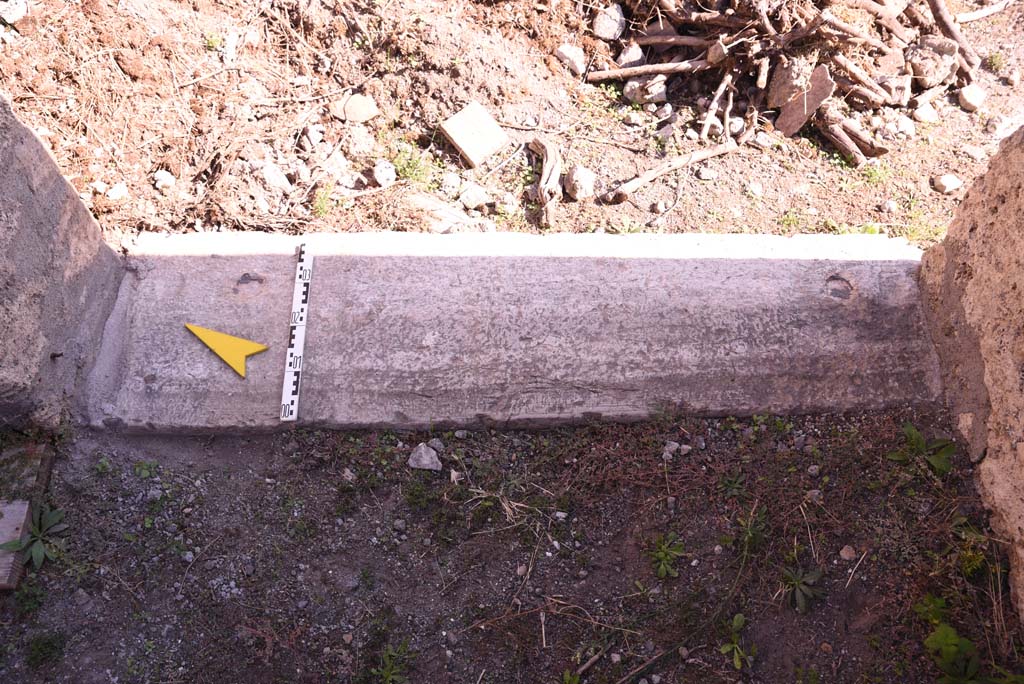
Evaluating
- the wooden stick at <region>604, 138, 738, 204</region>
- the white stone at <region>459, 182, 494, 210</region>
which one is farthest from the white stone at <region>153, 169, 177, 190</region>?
the wooden stick at <region>604, 138, 738, 204</region>

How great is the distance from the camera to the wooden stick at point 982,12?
4.98 meters

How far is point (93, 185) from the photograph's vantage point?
378 cm

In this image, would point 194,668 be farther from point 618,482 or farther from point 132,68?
point 132,68

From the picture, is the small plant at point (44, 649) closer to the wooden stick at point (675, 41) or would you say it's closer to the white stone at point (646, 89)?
the white stone at point (646, 89)

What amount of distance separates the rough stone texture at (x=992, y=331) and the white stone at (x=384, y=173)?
2878mm

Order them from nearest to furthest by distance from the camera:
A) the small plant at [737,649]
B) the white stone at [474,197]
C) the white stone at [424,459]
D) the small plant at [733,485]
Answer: the small plant at [737,649] < the small plant at [733,485] < the white stone at [424,459] < the white stone at [474,197]

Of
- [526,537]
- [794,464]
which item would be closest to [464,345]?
[526,537]

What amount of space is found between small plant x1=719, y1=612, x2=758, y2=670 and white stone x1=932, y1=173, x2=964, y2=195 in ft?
10.3

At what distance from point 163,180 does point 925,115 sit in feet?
A: 15.6

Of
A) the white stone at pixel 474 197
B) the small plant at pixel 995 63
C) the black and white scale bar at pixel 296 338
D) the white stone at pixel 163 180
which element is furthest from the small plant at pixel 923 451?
the white stone at pixel 163 180

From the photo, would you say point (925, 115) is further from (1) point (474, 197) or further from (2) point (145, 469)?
(2) point (145, 469)

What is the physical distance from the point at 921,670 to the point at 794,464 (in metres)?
0.86

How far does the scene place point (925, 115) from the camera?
4633 millimetres

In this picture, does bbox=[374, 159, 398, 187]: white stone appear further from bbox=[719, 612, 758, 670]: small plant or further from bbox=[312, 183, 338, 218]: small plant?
bbox=[719, 612, 758, 670]: small plant
